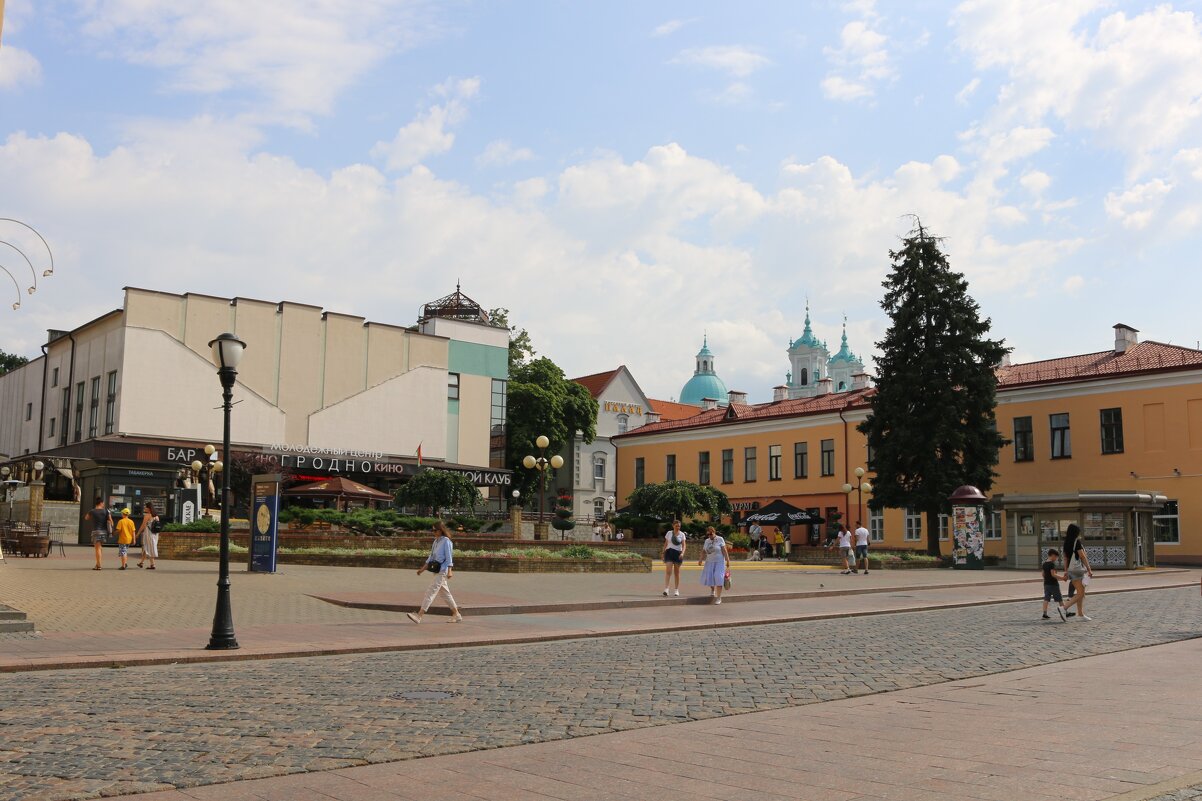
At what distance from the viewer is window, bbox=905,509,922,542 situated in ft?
176

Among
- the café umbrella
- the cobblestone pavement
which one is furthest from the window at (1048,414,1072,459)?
the cobblestone pavement

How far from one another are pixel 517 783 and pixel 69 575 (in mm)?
22023

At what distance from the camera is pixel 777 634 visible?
16656mm

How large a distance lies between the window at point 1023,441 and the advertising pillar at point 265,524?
3617 cm

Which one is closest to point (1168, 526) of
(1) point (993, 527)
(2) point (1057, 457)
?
(2) point (1057, 457)

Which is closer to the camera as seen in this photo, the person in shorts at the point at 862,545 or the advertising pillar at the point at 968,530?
the person in shorts at the point at 862,545

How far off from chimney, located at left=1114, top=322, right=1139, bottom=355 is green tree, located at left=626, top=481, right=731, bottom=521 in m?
20.4

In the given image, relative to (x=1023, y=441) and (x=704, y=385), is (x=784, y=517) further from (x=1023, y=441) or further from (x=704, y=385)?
(x=704, y=385)

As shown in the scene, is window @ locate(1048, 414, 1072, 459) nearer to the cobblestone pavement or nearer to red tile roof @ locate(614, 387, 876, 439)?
red tile roof @ locate(614, 387, 876, 439)

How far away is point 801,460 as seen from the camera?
200 feet

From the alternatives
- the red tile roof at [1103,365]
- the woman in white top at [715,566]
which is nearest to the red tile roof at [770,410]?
the red tile roof at [1103,365]

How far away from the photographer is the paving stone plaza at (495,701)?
678 centimetres

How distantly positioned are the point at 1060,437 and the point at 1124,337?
19.3 feet

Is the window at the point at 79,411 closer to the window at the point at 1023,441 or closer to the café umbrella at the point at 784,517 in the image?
the café umbrella at the point at 784,517
